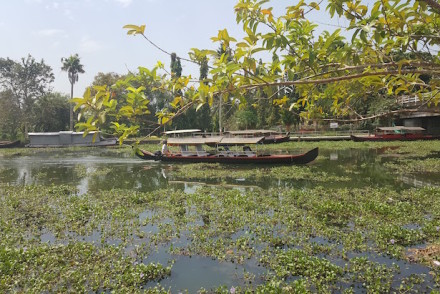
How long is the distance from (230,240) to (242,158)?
11328 mm

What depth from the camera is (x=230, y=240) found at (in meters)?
6.23

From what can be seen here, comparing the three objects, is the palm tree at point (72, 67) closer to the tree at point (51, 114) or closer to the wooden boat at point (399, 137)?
the tree at point (51, 114)

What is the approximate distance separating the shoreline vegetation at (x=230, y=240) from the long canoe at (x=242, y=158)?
5636 mm

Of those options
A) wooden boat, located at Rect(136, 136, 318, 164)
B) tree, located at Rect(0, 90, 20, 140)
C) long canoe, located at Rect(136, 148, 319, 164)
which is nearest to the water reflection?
long canoe, located at Rect(136, 148, 319, 164)

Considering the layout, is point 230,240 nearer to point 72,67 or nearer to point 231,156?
point 231,156

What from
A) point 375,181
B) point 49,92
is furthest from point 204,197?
point 49,92

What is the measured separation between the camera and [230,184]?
1248 centimetres

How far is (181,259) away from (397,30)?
182 inches

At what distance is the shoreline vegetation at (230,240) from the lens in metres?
4.68

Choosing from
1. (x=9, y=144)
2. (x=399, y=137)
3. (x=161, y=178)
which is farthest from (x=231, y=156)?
(x=9, y=144)

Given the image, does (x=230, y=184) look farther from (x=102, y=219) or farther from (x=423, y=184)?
(x=423, y=184)

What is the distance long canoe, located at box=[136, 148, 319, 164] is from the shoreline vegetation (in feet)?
18.5

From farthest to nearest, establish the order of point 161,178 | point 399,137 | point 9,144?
point 9,144
point 399,137
point 161,178

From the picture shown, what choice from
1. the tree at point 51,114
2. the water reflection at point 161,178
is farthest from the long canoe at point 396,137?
the tree at point 51,114
